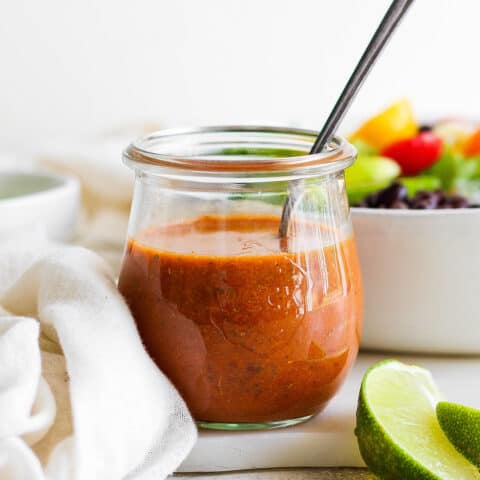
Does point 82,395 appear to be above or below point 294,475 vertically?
above

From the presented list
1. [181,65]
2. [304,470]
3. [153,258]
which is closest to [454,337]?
[304,470]

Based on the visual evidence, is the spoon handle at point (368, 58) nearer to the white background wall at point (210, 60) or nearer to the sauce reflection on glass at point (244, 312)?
the sauce reflection on glass at point (244, 312)

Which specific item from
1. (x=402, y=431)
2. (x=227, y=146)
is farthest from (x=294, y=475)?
(x=227, y=146)

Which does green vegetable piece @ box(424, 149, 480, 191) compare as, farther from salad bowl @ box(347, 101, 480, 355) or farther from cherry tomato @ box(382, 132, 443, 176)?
salad bowl @ box(347, 101, 480, 355)

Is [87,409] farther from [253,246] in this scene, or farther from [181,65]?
[181,65]

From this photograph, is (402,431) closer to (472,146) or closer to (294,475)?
(294,475)

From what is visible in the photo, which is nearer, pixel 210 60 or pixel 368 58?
pixel 368 58
